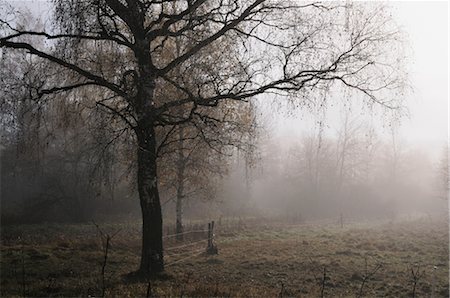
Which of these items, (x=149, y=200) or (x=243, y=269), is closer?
(x=149, y=200)

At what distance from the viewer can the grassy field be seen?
9.31 m

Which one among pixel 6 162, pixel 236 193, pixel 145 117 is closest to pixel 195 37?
pixel 145 117

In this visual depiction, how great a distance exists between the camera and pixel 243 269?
44.0 feet

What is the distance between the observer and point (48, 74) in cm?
1071

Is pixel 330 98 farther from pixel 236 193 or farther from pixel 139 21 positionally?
pixel 236 193

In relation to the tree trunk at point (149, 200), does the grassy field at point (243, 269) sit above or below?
below

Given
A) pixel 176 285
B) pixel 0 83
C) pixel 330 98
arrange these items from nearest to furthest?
pixel 176 285 → pixel 0 83 → pixel 330 98

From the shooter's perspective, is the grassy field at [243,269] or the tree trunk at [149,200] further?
the tree trunk at [149,200]

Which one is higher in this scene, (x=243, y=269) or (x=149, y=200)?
(x=149, y=200)

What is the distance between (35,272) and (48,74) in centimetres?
499

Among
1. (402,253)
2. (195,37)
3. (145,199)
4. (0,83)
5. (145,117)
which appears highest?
(195,37)

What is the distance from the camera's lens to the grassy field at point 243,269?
9312mm

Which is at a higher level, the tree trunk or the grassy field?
the tree trunk

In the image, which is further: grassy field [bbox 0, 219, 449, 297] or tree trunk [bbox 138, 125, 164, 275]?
tree trunk [bbox 138, 125, 164, 275]
